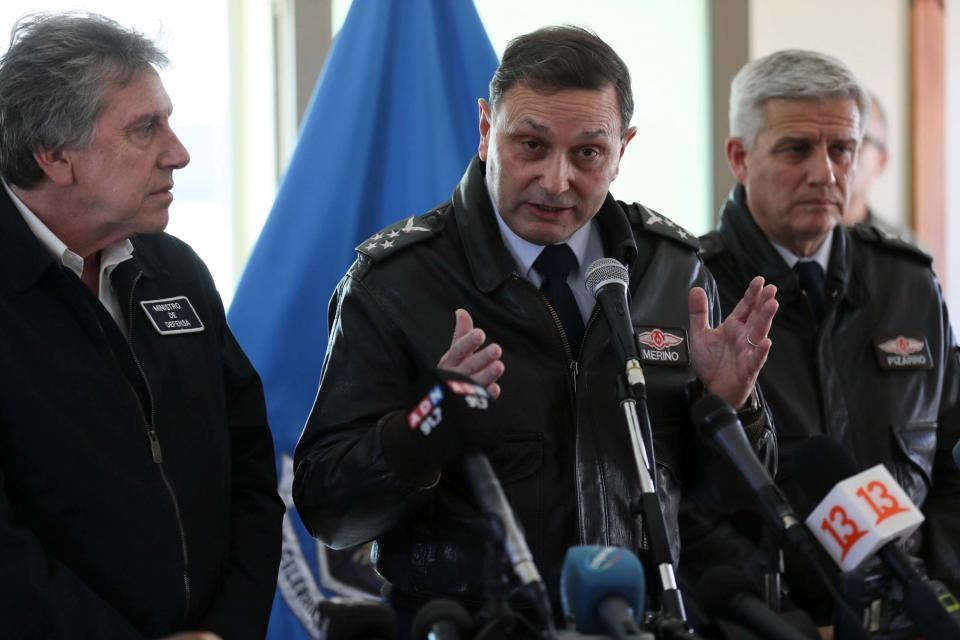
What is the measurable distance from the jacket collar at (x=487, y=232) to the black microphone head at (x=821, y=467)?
25.9 inches

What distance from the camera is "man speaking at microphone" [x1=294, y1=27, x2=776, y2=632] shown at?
2.00 meters

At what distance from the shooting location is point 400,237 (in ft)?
7.16

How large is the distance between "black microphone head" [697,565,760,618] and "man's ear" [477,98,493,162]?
1019mm

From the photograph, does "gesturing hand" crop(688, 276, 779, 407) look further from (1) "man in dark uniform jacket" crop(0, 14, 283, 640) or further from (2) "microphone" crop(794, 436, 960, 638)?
(1) "man in dark uniform jacket" crop(0, 14, 283, 640)

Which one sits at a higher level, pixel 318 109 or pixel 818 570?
pixel 318 109

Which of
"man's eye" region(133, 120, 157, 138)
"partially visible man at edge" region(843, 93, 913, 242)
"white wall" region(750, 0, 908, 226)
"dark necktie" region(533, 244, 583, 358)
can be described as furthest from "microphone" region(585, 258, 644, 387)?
"partially visible man at edge" region(843, 93, 913, 242)

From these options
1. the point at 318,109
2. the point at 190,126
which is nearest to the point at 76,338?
the point at 318,109

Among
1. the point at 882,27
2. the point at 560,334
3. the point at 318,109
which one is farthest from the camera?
the point at 882,27

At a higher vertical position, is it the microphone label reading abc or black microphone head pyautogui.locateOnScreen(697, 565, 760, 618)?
the microphone label reading abc

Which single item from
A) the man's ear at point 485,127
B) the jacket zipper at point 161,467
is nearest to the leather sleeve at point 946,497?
the man's ear at point 485,127

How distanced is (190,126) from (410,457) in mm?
2569

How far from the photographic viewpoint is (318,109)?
2973 millimetres

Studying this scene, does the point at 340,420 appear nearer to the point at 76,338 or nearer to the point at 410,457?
the point at 410,457

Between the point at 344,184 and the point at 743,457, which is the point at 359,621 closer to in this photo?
the point at 743,457
